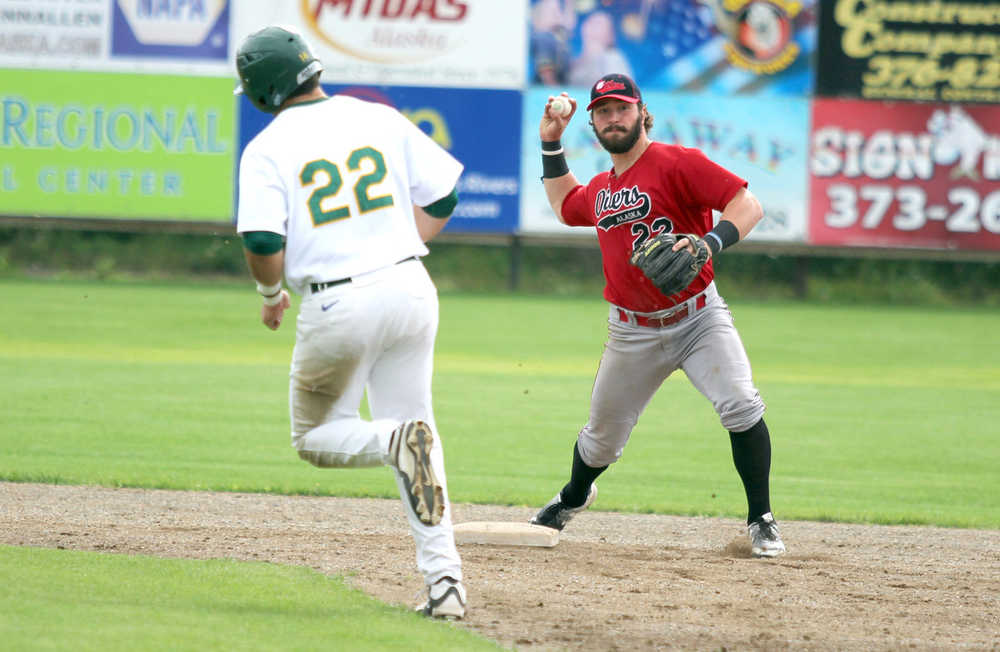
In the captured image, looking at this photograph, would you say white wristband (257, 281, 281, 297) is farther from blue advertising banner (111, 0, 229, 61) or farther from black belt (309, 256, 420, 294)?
blue advertising banner (111, 0, 229, 61)

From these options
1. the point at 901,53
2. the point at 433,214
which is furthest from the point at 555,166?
the point at 901,53

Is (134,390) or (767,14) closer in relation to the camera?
(134,390)

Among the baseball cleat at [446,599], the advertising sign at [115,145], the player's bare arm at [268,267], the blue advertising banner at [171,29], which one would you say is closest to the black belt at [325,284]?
the player's bare arm at [268,267]

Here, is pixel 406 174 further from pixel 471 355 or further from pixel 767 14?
pixel 767 14

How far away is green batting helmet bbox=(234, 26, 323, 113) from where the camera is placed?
4.64 m

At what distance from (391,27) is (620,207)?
16.6 metres

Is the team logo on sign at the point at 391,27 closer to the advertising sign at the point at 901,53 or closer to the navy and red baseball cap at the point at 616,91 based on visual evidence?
the advertising sign at the point at 901,53

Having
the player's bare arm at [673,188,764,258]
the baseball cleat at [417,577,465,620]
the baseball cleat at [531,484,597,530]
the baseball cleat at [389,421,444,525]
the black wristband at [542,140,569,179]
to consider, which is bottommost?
the baseball cleat at [531,484,597,530]

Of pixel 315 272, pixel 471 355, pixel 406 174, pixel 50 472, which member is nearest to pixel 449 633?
pixel 315 272

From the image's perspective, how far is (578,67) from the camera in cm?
2244

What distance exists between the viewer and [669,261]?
19.2 ft

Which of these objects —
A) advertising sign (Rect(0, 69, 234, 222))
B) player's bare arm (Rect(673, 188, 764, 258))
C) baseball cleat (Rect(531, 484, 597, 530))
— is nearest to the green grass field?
baseball cleat (Rect(531, 484, 597, 530))

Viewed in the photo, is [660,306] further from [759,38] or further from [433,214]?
[759,38]

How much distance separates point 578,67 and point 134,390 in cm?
1291
